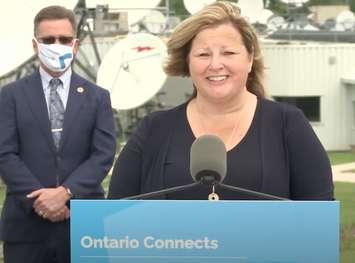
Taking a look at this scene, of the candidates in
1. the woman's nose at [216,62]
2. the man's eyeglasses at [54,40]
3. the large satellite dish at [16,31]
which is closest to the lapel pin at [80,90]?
the man's eyeglasses at [54,40]

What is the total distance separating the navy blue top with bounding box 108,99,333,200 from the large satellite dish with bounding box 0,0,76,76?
14.2 metres

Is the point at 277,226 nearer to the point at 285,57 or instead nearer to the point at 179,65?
the point at 179,65

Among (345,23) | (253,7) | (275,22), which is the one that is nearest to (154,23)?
(253,7)

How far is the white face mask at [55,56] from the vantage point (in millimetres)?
4898

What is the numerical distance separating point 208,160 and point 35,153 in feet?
7.77

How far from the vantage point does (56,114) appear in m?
4.80

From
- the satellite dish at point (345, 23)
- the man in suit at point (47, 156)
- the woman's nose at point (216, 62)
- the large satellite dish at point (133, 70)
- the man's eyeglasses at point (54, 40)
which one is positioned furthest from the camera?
the satellite dish at point (345, 23)

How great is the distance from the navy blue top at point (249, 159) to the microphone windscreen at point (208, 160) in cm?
38

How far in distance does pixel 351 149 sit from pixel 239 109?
26.6 m

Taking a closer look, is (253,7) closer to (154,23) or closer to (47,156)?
(154,23)

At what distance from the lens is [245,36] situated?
3074 millimetres

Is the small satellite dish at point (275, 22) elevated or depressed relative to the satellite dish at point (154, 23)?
depressed

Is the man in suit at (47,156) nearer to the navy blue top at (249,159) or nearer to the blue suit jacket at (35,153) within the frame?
the blue suit jacket at (35,153)

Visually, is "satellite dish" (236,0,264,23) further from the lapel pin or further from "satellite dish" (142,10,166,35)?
the lapel pin
